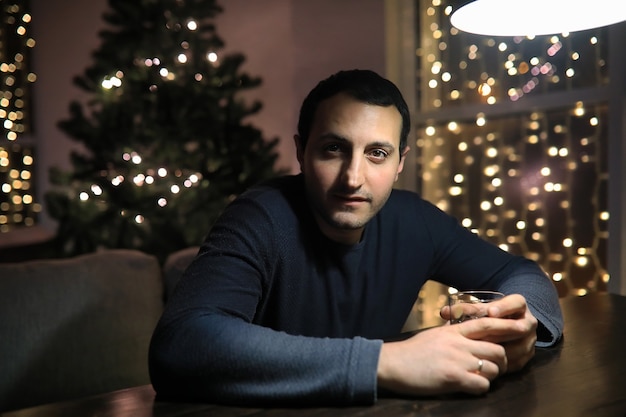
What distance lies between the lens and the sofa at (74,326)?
1.49m

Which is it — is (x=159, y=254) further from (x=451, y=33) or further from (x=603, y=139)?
(x=603, y=139)

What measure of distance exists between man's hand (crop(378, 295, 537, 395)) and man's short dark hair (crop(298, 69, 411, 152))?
0.49 metres

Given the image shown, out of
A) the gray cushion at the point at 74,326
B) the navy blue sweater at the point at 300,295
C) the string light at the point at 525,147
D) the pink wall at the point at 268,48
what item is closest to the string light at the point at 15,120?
the pink wall at the point at 268,48

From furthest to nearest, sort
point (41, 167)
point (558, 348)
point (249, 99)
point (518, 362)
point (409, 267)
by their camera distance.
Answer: point (41, 167) → point (249, 99) → point (409, 267) → point (558, 348) → point (518, 362)

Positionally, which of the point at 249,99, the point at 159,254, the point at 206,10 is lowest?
the point at 159,254

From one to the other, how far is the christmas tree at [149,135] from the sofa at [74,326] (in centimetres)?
127

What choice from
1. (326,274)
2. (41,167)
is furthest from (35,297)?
(41,167)

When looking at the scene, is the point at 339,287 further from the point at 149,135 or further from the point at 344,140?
the point at 149,135

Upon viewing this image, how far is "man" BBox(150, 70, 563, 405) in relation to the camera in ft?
2.85

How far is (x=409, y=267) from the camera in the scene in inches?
58.4

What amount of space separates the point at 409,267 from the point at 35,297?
92 centimetres

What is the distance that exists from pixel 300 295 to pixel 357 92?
429 millimetres

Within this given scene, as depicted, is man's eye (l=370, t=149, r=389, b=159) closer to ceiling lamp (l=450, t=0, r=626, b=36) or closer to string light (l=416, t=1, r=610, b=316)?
ceiling lamp (l=450, t=0, r=626, b=36)

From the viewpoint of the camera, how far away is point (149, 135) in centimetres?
297
